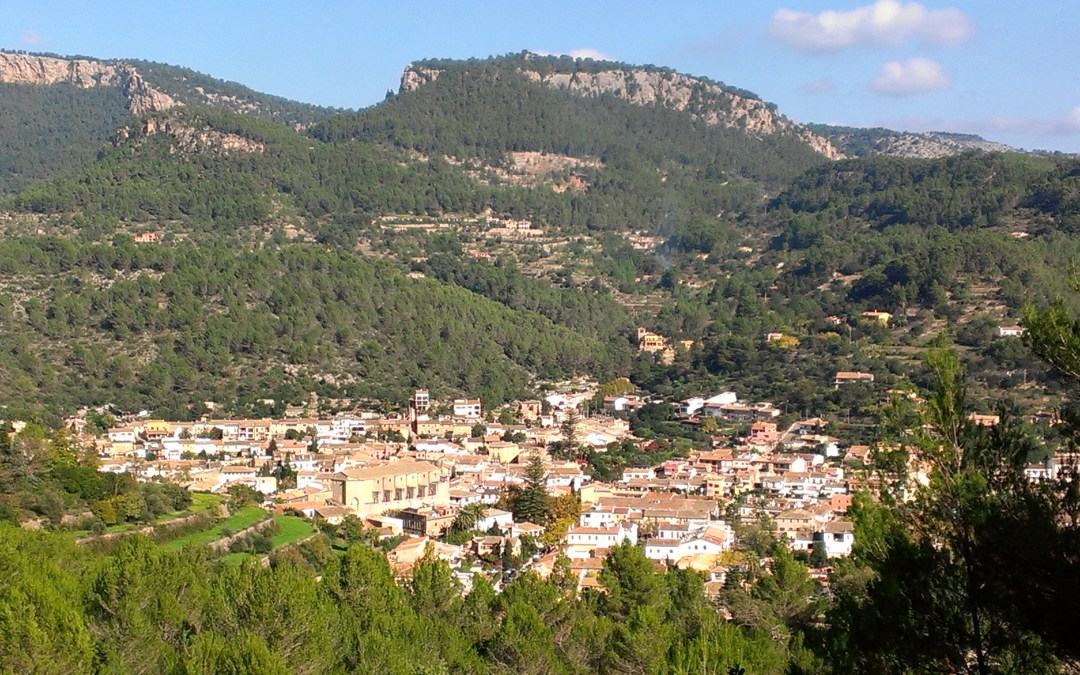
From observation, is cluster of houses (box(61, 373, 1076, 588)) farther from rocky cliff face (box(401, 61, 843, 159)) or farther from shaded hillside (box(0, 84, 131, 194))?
rocky cliff face (box(401, 61, 843, 159))

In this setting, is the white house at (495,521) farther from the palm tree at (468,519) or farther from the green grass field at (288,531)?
the green grass field at (288,531)

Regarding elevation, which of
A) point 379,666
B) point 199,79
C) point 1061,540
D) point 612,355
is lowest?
point 612,355

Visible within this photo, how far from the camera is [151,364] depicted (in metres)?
46.4

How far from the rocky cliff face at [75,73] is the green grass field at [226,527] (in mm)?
86900

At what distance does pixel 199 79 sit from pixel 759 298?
81971mm

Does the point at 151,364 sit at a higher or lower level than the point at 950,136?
lower

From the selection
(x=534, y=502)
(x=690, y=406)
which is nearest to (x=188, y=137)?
(x=690, y=406)

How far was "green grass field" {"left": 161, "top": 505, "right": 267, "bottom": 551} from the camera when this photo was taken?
2477cm

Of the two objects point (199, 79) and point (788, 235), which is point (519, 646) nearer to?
point (788, 235)

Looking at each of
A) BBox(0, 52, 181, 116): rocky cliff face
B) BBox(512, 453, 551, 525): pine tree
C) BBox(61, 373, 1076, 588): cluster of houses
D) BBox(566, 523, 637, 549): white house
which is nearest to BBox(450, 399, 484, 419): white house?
BBox(61, 373, 1076, 588): cluster of houses

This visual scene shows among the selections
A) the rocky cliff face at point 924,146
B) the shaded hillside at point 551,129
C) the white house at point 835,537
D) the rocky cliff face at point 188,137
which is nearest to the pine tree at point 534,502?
the white house at point 835,537

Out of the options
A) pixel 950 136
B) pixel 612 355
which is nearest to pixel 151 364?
pixel 612 355

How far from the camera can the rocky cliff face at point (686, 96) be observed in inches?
4242

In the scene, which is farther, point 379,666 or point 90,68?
point 90,68
